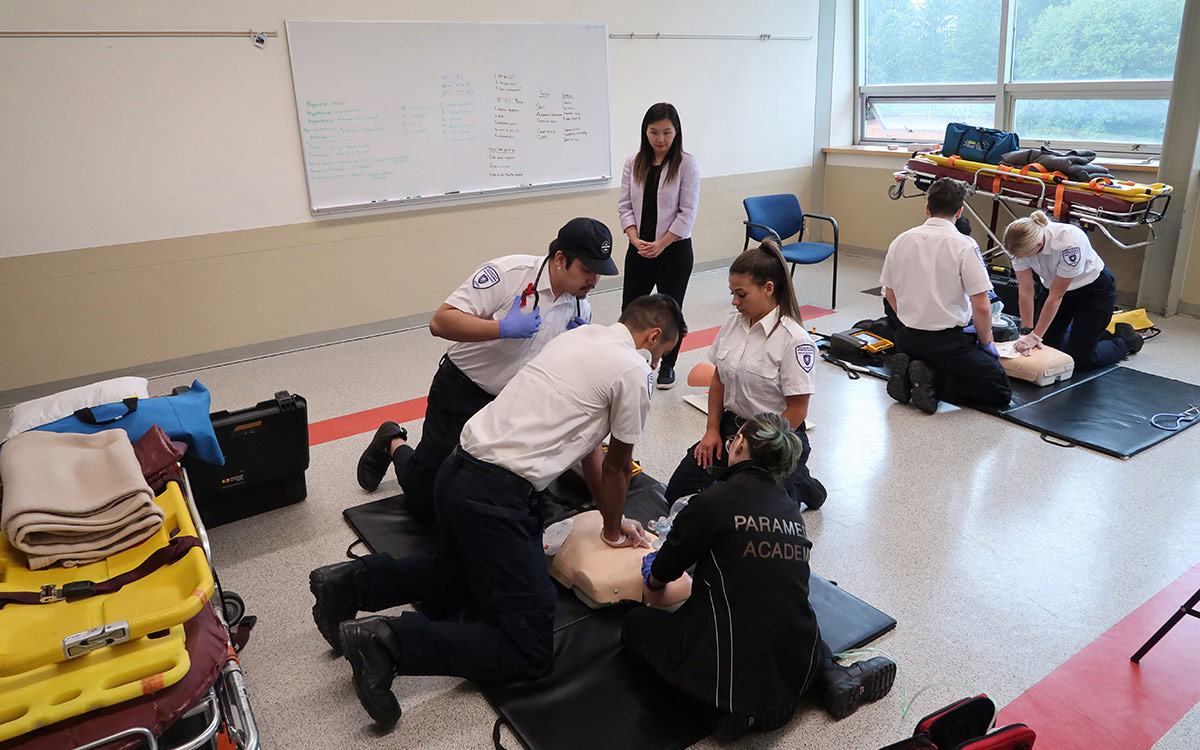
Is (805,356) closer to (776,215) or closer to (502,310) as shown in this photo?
(502,310)

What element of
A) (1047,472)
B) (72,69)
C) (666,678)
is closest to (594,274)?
(666,678)

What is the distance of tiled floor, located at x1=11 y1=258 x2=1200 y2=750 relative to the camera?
2.32 m

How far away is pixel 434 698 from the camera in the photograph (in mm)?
2369

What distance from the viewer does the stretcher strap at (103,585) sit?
1814mm

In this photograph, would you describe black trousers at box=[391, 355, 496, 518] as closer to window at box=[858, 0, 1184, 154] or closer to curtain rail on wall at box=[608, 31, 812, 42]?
curtain rail on wall at box=[608, 31, 812, 42]

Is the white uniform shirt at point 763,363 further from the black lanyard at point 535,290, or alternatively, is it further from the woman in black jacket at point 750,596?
the woman in black jacket at point 750,596

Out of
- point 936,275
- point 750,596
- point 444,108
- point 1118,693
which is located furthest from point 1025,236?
point 444,108

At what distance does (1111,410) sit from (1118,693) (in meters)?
2.28

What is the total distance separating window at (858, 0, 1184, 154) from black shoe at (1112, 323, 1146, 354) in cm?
171

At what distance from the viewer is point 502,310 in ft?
9.87

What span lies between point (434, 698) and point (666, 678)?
694 millimetres

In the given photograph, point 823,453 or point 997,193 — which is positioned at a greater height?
point 997,193

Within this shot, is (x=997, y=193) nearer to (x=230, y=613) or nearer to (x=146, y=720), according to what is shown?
(x=230, y=613)

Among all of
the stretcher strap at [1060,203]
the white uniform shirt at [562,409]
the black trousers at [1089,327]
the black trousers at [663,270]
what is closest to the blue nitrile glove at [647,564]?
the white uniform shirt at [562,409]
